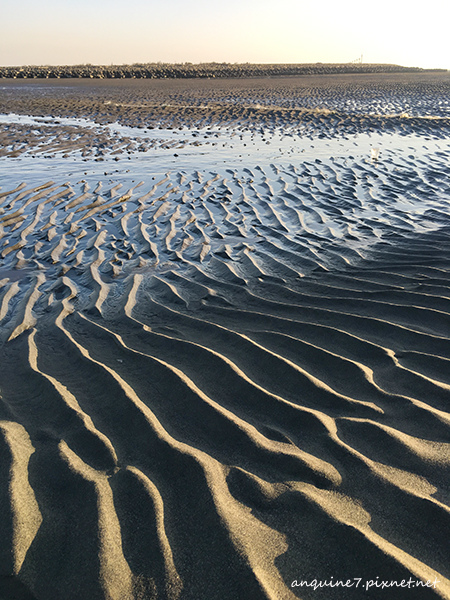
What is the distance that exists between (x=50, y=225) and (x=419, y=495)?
583 centimetres

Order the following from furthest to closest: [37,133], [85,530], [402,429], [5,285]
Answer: [37,133] → [5,285] → [402,429] → [85,530]

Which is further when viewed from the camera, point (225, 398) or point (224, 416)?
point (225, 398)

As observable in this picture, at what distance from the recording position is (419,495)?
6.49ft

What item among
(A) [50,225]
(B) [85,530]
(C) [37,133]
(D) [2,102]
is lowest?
(B) [85,530]

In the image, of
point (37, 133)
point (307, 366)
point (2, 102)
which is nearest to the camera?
point (307, 366)

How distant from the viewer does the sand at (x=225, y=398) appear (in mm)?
1779

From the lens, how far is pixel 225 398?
109 inches

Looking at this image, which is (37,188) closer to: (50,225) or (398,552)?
(50,225)

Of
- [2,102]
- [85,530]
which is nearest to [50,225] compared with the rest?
[85,530]

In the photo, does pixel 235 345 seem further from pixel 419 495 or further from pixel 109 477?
pixel 419 495

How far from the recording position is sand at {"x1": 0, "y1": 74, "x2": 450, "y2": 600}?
1779mm

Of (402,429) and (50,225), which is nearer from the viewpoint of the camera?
(402,429)

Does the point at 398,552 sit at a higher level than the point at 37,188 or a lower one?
lower

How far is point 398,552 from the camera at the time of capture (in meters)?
1.73
